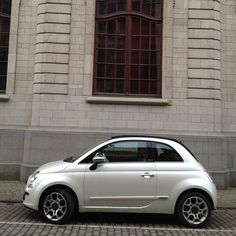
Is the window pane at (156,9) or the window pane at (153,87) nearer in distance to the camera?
the window pane at (153,87)

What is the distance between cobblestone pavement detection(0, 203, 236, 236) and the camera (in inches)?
298

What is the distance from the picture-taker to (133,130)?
13.6 metres

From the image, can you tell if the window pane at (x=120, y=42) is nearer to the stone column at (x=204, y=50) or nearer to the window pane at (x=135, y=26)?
the window pane at (x=135, y=26)

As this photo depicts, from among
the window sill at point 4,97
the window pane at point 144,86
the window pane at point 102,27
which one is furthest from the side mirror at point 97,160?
the window pane at point 102,27

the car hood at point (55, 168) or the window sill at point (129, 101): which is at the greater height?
the window sill at point (129, 101)

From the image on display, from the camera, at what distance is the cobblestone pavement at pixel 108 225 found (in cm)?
757

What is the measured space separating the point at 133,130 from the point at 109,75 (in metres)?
1.98

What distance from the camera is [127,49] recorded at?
46.3ft

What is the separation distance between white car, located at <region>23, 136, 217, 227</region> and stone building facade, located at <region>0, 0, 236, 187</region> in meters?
5.15

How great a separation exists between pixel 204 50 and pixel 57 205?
7786 mm

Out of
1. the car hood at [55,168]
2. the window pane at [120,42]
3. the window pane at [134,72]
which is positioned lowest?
the car hood at [55,168]

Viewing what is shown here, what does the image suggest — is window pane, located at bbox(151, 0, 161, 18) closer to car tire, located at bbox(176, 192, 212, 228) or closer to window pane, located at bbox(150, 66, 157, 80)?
window pane, located at bbox(150, 66, 157, 80)

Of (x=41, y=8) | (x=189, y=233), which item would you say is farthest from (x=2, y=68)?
(x=189, y=233)

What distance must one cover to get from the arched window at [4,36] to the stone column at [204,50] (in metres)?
5.99
